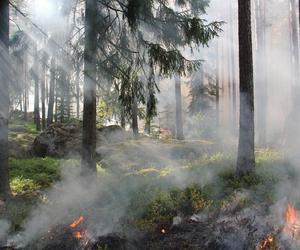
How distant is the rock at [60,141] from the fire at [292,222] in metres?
11.3

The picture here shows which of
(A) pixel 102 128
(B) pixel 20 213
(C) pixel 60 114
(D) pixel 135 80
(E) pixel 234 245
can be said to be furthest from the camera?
(C) pixel 60 114

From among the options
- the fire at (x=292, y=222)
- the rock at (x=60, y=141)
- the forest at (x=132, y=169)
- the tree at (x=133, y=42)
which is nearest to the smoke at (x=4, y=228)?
the forest at (x=132, y=169)

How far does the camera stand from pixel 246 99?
9555 millimetres

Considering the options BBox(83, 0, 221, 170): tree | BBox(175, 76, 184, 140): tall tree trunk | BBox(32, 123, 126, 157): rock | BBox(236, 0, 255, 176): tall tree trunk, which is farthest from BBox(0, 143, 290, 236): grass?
BBox(175, 76, 184, 140): tall tree trunk

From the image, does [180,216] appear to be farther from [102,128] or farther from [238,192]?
[102,128]

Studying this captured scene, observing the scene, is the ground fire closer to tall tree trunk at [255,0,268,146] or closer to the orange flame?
the orange flame

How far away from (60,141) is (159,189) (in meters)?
8.85

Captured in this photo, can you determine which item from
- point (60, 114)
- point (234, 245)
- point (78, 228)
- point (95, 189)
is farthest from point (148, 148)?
point (60, 114)

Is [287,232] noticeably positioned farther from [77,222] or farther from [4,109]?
[4,109]

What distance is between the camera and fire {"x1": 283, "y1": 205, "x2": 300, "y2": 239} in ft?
21.6

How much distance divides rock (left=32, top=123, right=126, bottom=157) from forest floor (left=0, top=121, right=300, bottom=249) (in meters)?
2.46

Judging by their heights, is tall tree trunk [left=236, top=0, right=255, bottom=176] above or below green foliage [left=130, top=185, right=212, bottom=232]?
above

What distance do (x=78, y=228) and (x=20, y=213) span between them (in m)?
1.79

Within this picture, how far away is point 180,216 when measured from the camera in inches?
320
